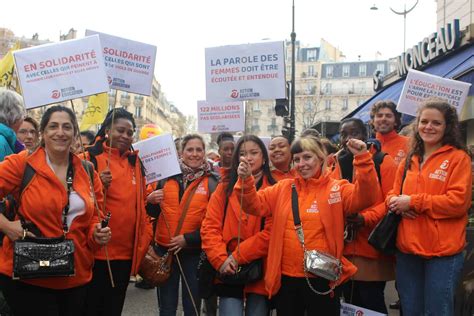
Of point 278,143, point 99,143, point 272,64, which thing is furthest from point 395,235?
point 99,143

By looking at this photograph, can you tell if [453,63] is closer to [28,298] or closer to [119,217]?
[119,217]

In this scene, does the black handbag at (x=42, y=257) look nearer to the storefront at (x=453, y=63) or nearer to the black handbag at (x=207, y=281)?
the black handbag at (x=207, y=281)

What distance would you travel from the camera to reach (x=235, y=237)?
430cm

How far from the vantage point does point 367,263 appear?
4.52 meters

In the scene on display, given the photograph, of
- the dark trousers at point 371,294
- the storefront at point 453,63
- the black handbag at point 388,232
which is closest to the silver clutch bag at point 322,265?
the black handbag at point 388,232

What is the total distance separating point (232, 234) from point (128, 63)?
2.17 m

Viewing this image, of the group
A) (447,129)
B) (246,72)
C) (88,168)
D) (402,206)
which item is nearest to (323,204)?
(402,206)

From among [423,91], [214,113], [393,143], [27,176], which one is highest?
[423,91]

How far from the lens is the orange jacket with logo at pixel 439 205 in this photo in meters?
3.71

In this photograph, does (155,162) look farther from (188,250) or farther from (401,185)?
(401,185)

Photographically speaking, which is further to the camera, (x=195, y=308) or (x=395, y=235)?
(x=195, y=308)

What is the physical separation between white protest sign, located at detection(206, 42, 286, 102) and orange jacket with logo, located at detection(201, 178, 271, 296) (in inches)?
35.5

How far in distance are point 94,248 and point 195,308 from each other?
141 centimetres

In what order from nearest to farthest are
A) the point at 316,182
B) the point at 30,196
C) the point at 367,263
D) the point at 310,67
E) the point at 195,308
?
the point at 30,196 < the point at 316,182 < the point at 367,263 < the point at 195,308 < the point at 310,67
